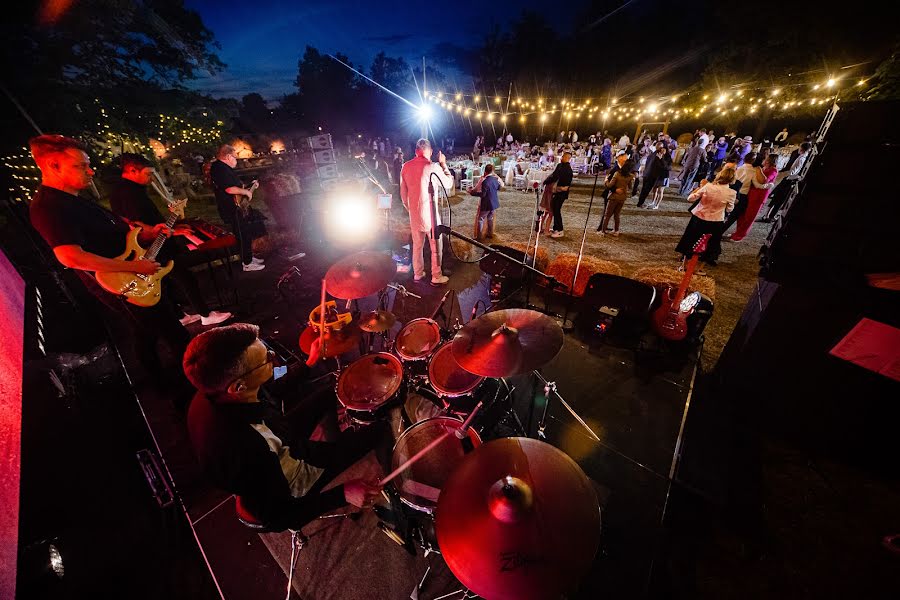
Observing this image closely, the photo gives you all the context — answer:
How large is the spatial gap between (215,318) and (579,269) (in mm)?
6420

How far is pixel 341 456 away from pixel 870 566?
448 centimetres

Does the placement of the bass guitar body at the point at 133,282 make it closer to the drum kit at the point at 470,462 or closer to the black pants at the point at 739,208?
the drum kit at the point at 470,462

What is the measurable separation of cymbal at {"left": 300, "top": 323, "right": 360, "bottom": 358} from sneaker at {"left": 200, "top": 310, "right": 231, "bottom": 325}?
2667 millimetres

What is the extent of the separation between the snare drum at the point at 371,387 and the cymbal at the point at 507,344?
2.98 feet

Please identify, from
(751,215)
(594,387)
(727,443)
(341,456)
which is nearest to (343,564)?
(341,456)

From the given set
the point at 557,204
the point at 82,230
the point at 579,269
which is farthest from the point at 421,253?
the point at 82,230

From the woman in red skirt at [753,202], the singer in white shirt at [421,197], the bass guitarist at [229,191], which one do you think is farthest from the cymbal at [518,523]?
the woman in red skirt at [753,202]

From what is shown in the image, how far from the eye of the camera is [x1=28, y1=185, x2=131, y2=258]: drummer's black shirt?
9.58 feet

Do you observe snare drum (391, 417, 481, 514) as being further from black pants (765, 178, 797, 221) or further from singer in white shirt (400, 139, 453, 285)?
black pants (765, 178, 797, 221)

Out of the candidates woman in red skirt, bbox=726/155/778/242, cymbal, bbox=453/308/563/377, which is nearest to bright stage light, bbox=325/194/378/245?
cymbal, bbox=453/308/563/377

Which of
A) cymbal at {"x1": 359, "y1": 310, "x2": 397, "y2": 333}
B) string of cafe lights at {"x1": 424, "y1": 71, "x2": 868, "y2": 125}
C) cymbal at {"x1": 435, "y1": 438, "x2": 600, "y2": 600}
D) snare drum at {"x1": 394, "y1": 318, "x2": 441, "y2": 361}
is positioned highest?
string of cafe lights at {"x1": 424, "y1": 71, "x2": 868, "y2": 125}

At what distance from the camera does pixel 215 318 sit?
541 centimetres

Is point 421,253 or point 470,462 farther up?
point 470,462

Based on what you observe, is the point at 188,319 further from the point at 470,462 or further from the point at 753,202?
the point at 753,202
